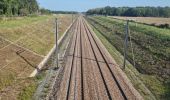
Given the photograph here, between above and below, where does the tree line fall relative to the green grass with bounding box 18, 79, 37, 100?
above

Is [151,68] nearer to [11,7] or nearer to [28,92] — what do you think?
[28,92]

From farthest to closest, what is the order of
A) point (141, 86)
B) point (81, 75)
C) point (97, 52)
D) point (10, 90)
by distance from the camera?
point (97, 52) < point (81, 75) < point (141, 86) < point (10, 90)

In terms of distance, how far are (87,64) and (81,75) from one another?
15.9 ft

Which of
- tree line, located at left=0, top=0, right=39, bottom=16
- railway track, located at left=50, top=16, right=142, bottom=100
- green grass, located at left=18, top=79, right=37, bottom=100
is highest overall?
tree line, located at left=0, top=0, right=39, bottom=16

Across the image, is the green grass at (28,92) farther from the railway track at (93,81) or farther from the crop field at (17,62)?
the railway track at (93,81)

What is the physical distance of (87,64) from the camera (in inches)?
1244

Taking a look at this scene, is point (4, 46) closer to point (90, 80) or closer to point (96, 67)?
point (96, 67)

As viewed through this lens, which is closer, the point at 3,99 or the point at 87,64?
the point at 3,99

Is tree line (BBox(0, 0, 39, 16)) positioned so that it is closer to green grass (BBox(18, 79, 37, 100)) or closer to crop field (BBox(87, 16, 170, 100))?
crop field (BBox(87, 16, 170, 100))

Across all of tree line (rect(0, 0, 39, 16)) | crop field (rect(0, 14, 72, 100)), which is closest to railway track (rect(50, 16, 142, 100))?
crop field (rect(0, 14, 72, 100))

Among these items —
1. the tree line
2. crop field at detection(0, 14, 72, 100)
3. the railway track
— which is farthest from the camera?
the tree line

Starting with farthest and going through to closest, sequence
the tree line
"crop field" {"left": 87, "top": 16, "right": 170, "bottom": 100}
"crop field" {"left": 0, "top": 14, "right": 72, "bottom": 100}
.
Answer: the tree line
"crop field" {"left": 87, "top": 16, "right": 170, "bottom": 100}
"crop field" {"left": 0, "top": 14, "right": 72, "bottom": 100}

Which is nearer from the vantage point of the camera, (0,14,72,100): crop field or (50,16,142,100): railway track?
(50,16,142,100): railway track

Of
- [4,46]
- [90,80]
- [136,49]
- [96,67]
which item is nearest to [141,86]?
[90,80]
